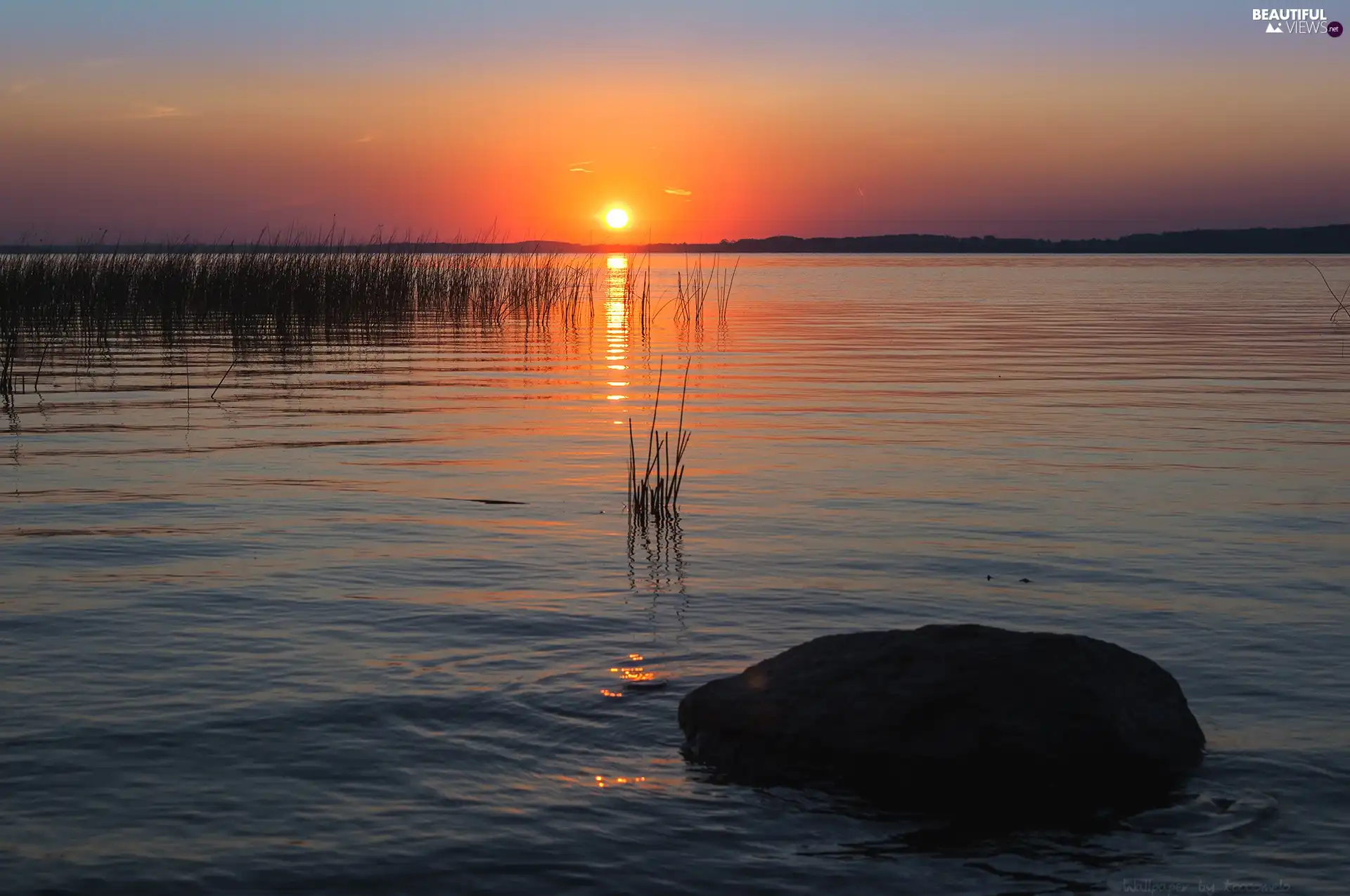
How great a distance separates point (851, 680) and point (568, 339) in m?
22.5

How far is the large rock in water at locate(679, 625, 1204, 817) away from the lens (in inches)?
170

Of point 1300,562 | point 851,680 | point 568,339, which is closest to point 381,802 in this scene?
point 851,680

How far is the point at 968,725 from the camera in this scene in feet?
14.4

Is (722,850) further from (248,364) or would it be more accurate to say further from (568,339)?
(568,339)

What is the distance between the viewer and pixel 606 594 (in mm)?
7055

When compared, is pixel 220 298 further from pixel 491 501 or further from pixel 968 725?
pixel 968 725

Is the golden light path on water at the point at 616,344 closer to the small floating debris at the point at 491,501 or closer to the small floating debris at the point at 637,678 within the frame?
the small floating debris at the point at 491,501

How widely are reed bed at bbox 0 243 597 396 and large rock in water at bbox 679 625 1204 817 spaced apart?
19.0 meters

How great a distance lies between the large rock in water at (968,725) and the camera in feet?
14.2

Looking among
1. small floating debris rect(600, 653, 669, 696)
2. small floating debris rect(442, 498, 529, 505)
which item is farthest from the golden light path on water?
small floating debris rect(600, 653, 669, 696)

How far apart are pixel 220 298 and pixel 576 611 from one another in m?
23.7

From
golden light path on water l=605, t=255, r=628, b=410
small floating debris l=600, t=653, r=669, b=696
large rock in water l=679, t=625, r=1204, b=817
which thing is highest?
golden light path on water l=605, t=255, r=628, b=410

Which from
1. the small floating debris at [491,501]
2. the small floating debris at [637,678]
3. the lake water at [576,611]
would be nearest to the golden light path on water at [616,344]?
the lake water at [576,611]

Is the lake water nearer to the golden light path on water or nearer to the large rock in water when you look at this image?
the large rock in water
